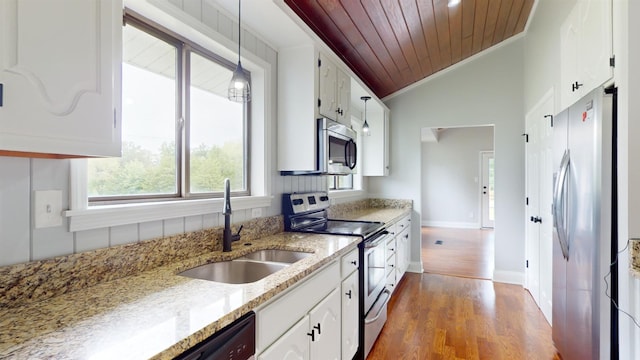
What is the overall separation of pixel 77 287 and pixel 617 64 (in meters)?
2.46

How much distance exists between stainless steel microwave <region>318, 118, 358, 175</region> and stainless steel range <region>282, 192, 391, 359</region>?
0.34 m

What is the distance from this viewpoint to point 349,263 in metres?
2.03

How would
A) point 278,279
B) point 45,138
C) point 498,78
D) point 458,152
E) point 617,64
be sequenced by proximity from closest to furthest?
point 45,138 < point 278,279 < point 617,64 < point 498,78 < point 458,152

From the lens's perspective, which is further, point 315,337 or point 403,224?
point 403,224

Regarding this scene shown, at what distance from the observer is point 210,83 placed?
6.42 ft

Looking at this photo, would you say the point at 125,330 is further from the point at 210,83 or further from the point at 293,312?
the point at 210,83

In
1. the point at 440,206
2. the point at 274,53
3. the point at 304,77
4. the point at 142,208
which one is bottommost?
the point at 440,206

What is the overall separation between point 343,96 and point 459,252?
3.99 m

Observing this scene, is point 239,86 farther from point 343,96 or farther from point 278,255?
point 343,96

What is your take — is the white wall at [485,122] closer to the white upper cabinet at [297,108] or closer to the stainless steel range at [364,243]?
the stainless steel range at [364,243]

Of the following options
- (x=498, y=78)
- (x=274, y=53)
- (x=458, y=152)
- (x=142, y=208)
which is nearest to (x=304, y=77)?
(x=274, y=53)

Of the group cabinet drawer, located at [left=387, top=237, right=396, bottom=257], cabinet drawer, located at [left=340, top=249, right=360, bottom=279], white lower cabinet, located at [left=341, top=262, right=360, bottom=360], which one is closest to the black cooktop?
cabinet drawer, located at [left=340, top=249, right=360, bottom=279]

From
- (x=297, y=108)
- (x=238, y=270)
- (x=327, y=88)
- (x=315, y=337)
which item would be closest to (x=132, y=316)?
(x=238, y=270)

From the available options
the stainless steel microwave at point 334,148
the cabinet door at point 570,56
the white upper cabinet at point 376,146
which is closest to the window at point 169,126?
the stainless steel microwave at point 334,148
